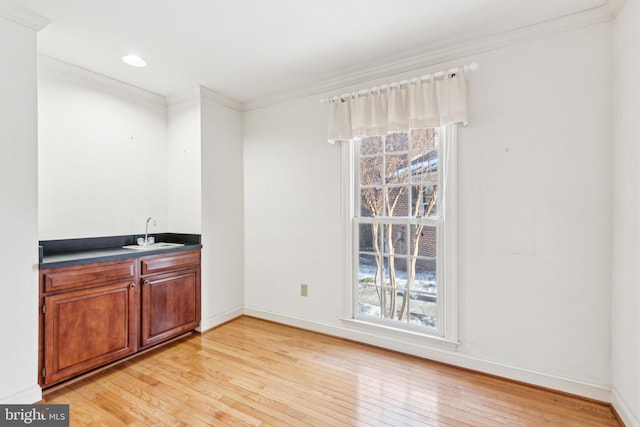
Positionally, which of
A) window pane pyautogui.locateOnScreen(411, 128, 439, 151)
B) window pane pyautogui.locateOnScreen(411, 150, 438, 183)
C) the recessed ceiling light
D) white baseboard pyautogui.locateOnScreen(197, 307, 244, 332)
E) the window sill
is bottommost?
white baseboard pyautogui.locateOnScreen(197, 307, 244, 332)

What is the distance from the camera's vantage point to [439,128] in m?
2.46

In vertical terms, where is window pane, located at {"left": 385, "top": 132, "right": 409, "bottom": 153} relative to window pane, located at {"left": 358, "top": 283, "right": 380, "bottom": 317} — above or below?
above

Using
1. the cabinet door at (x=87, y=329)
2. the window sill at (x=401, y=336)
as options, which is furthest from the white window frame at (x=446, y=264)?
the cabinet door at (x=87, y=329)

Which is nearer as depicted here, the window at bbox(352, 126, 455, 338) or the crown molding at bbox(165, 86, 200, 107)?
the window at bbox(352, 126, 455, 338)

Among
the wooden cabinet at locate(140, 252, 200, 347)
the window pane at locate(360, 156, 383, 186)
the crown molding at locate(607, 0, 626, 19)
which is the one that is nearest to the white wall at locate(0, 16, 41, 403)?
the wooden cabinet at locate(140, 252, 200, 347)

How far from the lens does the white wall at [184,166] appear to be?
3127 mm

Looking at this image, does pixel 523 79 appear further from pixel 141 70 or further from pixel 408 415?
pixel 141 70

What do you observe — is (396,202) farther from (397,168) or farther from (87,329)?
(87,329)

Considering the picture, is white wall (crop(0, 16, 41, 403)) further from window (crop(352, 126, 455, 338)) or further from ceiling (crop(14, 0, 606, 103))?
window (crop(352, 126, 455, 338))

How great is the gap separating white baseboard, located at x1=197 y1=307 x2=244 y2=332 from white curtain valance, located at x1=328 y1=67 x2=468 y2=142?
220 cm

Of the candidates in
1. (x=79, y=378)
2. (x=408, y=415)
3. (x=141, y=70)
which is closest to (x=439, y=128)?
(x=408, y=415)

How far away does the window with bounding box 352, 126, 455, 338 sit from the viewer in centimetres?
243

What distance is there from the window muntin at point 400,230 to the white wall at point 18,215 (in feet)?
7.82

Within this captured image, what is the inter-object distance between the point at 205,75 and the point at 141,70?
54 cm
